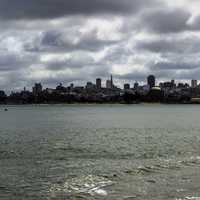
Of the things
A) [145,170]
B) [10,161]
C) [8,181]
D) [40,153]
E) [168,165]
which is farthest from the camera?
[40,153]

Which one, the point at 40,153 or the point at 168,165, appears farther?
the point at 40,153

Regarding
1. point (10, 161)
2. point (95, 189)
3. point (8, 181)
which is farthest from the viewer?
point (10, 161)

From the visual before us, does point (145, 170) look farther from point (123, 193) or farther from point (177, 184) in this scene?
point (123, 193)

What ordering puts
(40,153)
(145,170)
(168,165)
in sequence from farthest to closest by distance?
1. (40,153)
2. (168,165)
3. (145,170)

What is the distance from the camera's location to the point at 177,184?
26.8 meters

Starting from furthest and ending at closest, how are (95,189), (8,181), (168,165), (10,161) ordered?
1. (10,161)
2. (168,165)
3. (8,181)
4. (95,189)

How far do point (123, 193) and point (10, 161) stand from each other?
16.3m

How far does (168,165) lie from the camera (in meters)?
36.0

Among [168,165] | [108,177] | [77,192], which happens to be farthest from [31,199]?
[168,165]

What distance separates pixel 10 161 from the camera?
39.0 metres

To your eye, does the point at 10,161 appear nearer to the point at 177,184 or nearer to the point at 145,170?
the point at 145,170

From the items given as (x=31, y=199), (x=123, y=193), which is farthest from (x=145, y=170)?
(x=31, y=199)

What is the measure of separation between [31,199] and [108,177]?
6.89 m

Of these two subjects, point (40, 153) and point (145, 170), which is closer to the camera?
point (145, 170)
